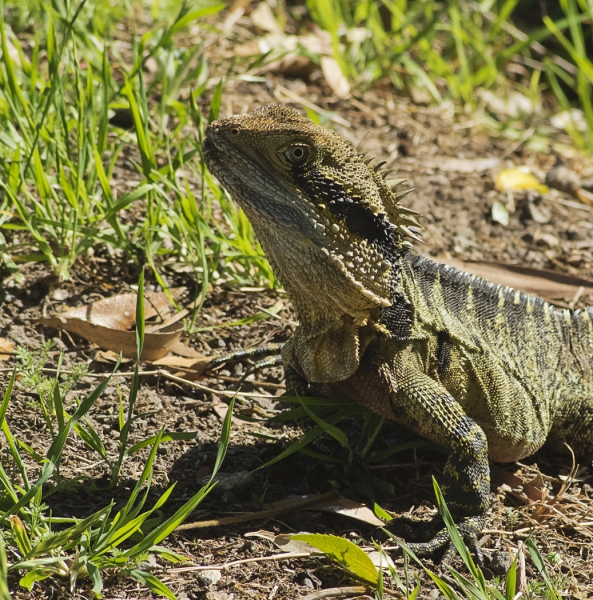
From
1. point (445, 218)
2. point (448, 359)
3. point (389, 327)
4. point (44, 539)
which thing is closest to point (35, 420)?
point (44, 539)

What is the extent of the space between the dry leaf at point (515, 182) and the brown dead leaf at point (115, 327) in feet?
13.5

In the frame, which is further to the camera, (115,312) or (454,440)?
(115,312)

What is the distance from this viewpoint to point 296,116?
4355 millimetres

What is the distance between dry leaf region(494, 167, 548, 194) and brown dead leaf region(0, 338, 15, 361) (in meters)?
5.14

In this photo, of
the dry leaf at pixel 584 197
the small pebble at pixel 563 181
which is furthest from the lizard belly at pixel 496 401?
the small pebble at pixel 563 181

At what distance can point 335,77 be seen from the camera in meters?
9.08

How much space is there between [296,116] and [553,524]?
272 centimetres

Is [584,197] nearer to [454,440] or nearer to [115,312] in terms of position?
[454,440]

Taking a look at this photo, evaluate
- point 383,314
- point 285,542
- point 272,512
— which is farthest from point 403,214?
point 285,542

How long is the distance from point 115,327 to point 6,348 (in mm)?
714

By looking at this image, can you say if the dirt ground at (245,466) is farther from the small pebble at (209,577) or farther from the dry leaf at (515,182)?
the dry leaf at (515,182)

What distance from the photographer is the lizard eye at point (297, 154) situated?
4.18 meters

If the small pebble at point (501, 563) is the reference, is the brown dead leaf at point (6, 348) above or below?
above

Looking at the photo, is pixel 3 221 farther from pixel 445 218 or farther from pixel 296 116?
pixel 445 218
